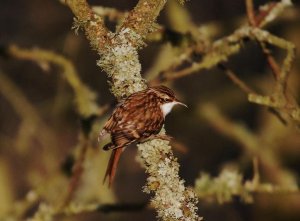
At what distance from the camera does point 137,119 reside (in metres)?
2.58

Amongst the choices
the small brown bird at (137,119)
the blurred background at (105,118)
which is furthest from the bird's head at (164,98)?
the blurred background at (105,118)

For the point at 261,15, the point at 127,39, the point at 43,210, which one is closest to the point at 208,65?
the point at 261,15

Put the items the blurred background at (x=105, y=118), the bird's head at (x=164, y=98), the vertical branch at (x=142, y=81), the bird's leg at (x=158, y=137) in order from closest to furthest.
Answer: the vertical branch at (x=142, y=81) → the bird's leg at (x=158, y=137) → the bird's head at (x=164, y=98) → the blurred background at (x=105, y=118)

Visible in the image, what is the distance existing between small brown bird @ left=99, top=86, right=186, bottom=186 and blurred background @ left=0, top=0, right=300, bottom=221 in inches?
52.6

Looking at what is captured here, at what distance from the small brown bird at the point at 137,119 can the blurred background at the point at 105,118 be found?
133 centimetres

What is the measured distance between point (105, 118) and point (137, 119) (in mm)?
2473

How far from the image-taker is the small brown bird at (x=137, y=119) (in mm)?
2430

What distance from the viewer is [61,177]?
15.7 ft

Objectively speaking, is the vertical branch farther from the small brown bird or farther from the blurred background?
the blurred background

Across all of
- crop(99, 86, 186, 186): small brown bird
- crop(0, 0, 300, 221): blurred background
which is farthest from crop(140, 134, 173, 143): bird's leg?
crop(0, 0, 300, 221): blurred background

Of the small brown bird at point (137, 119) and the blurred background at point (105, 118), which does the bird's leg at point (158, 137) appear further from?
the blurred background at point (105, 118)

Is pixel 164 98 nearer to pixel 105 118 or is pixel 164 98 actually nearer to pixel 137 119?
pixel 137 119

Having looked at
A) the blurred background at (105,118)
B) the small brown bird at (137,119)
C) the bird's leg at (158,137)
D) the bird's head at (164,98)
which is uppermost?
the blurred background at (105,118)

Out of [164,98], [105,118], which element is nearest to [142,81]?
[164,98]
